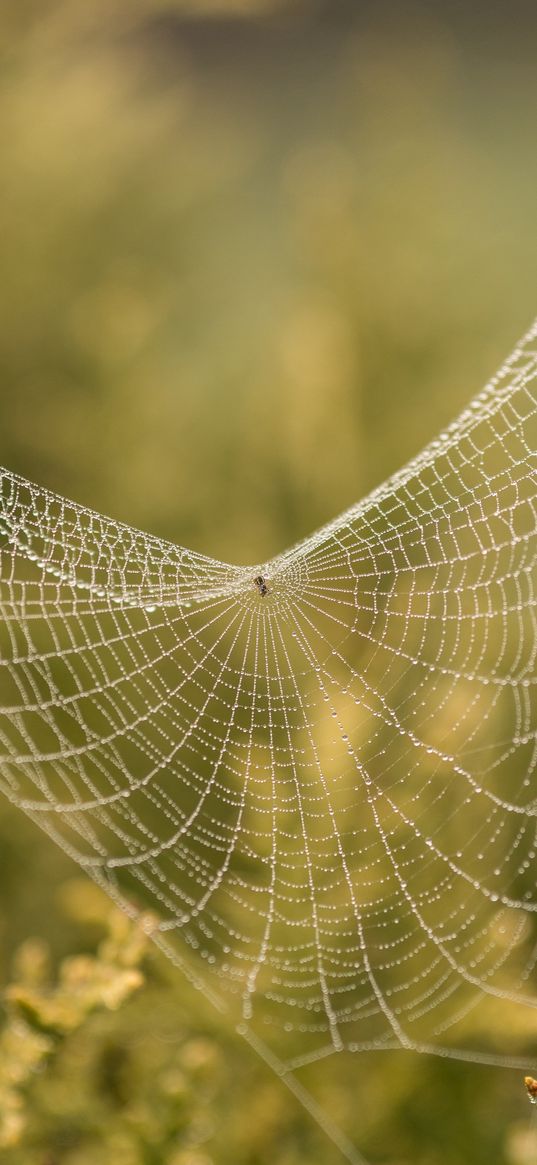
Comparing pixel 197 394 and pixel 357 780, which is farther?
pixel 197 394

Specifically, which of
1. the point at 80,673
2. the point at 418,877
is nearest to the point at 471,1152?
the point at 418,877

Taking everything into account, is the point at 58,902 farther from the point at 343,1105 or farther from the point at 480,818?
the point at 480,818

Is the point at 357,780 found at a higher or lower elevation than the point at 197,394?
lower
